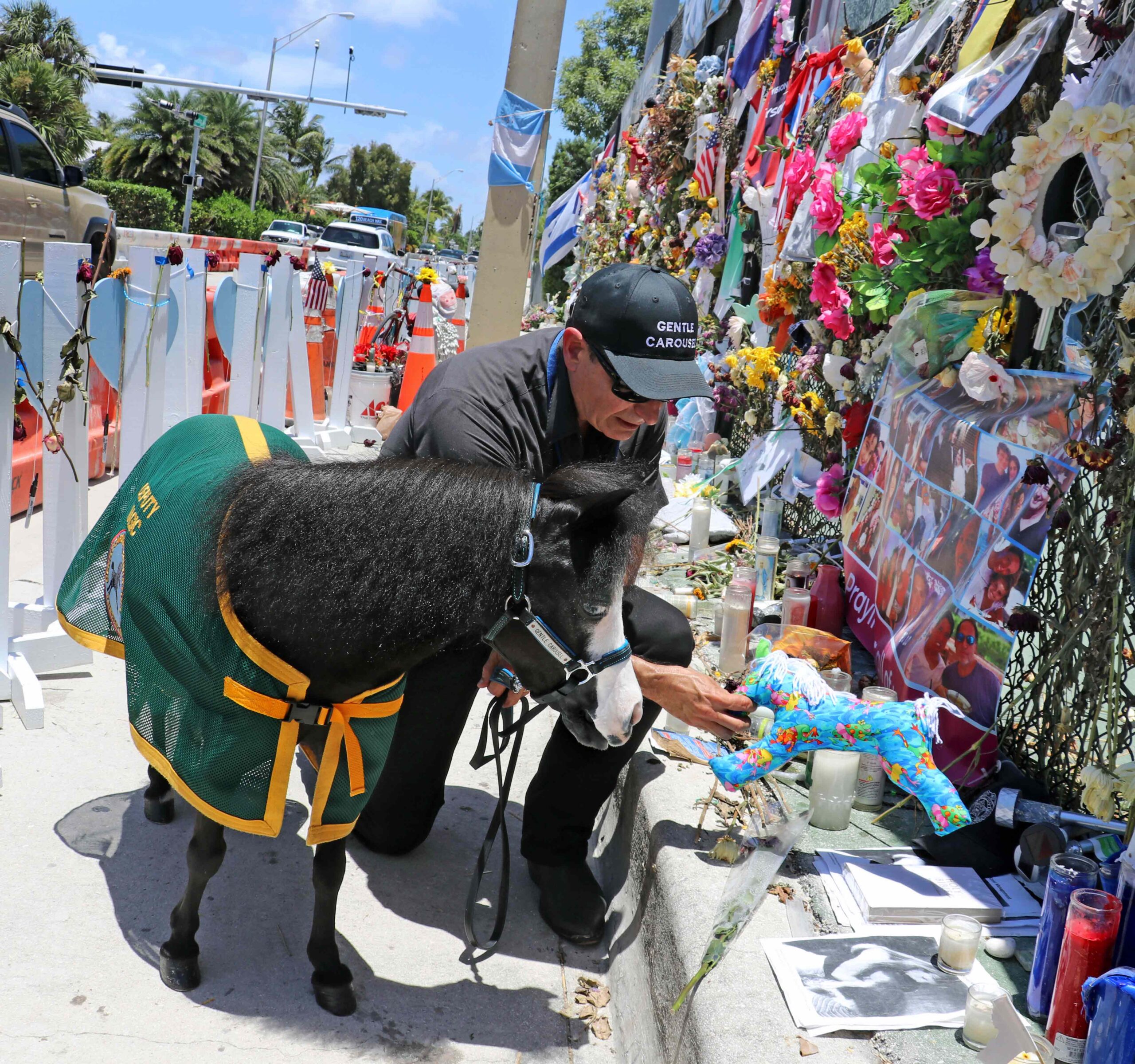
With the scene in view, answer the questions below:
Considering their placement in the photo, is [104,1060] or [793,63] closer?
[104,1060]

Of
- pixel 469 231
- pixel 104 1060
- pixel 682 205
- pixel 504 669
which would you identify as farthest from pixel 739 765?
pixel 469 231

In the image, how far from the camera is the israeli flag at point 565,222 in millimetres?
19484

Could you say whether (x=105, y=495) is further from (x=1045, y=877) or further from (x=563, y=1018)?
(x=1045, y=877)

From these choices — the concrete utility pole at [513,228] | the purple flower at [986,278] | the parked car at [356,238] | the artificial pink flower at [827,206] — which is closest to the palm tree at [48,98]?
the parked car at [356,238]

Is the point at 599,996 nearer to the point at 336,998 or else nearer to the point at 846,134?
the point at 336,998

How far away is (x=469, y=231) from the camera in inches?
4560

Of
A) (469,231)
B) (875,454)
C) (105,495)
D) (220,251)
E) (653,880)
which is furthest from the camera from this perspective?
(469,231)

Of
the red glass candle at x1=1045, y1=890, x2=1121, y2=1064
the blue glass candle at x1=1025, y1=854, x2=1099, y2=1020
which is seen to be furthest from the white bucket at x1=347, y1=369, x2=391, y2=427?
the red glass candle at x1=1045, y1=890, x2=1121, y2=1064

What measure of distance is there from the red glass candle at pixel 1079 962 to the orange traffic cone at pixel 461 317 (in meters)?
7.52

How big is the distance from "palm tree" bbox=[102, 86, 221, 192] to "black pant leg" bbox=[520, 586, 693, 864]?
4938 centimetres

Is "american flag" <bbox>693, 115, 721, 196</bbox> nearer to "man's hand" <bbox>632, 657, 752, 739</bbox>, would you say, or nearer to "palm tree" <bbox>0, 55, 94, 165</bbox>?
"man's hand" <bbox>632, 657, 752, 739</bbox>

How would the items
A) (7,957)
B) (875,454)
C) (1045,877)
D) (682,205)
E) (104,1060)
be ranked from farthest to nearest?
(682,205) → (875,454) → (1045,877) → (7,957) → (104,1060)

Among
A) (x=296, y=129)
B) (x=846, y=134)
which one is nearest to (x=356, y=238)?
(x=846, y=134)

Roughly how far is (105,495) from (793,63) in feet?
17.1
